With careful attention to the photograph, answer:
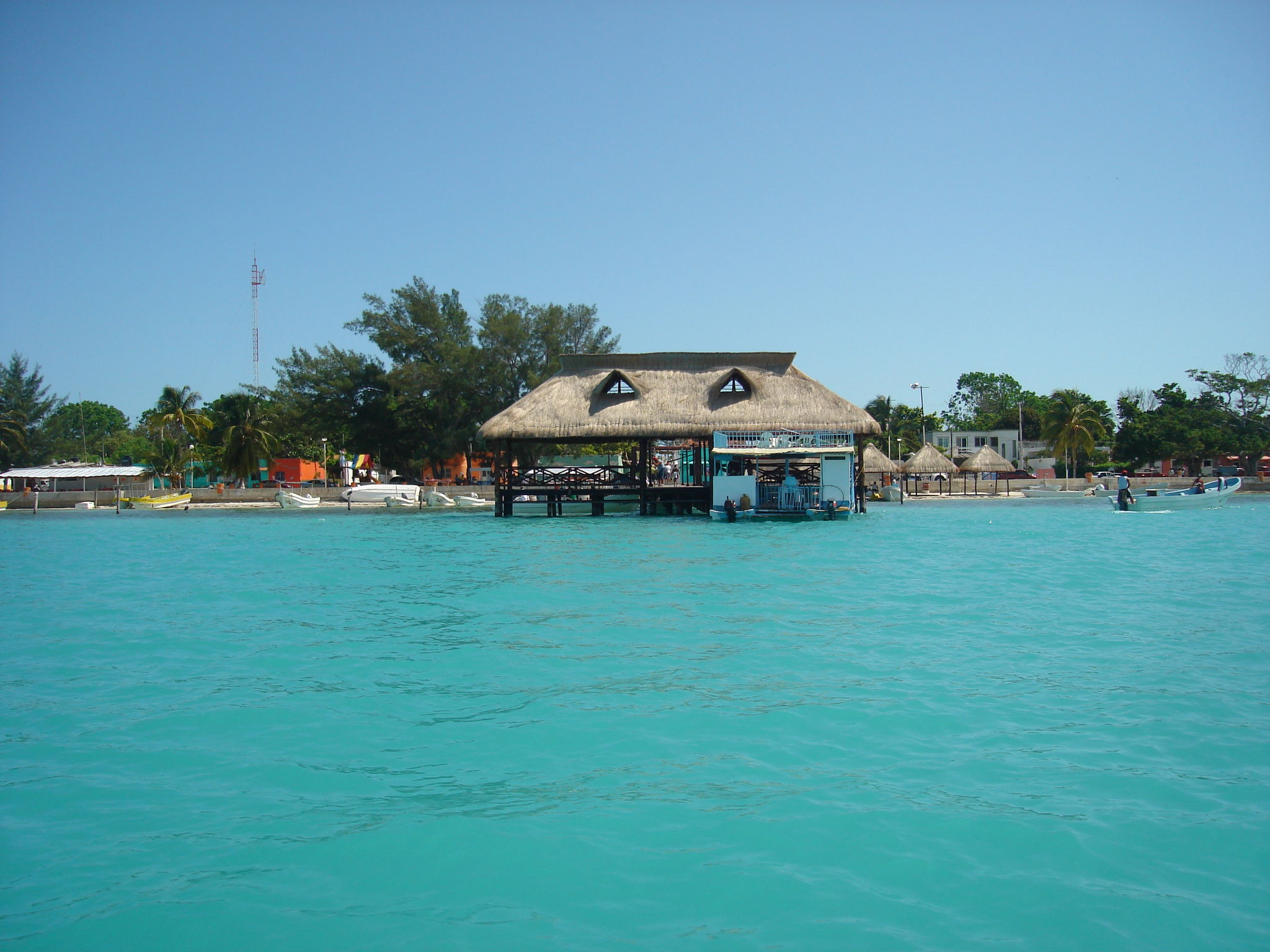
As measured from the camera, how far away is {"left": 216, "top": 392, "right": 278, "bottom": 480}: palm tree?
168 feet

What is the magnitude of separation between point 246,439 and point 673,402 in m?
29.0

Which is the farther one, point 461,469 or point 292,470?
point 461,469

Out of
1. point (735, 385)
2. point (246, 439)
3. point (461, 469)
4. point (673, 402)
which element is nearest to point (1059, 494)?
point (735, 385)

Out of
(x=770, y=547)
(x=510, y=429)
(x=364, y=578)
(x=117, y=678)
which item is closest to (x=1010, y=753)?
(x=117, y=678)

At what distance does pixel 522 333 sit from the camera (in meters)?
51.9

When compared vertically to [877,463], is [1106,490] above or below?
below

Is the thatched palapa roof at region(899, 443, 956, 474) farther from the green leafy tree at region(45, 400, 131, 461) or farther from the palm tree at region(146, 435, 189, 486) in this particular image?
the green leafy tree at region(45, 400, 131, 461)

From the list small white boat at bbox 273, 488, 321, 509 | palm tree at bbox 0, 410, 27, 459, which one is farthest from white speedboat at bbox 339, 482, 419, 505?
palm tree at bbox 0, 410, 27, 459

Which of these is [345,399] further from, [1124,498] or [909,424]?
[909,424]

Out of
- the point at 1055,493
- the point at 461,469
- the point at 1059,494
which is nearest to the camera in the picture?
the point at 1059,494

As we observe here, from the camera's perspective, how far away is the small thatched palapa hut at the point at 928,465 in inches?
1898

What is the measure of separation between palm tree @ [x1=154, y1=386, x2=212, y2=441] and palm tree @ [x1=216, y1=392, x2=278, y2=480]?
6.20 feet

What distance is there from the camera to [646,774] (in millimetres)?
6043

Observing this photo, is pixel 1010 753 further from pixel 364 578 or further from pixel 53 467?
pixel 53 467
